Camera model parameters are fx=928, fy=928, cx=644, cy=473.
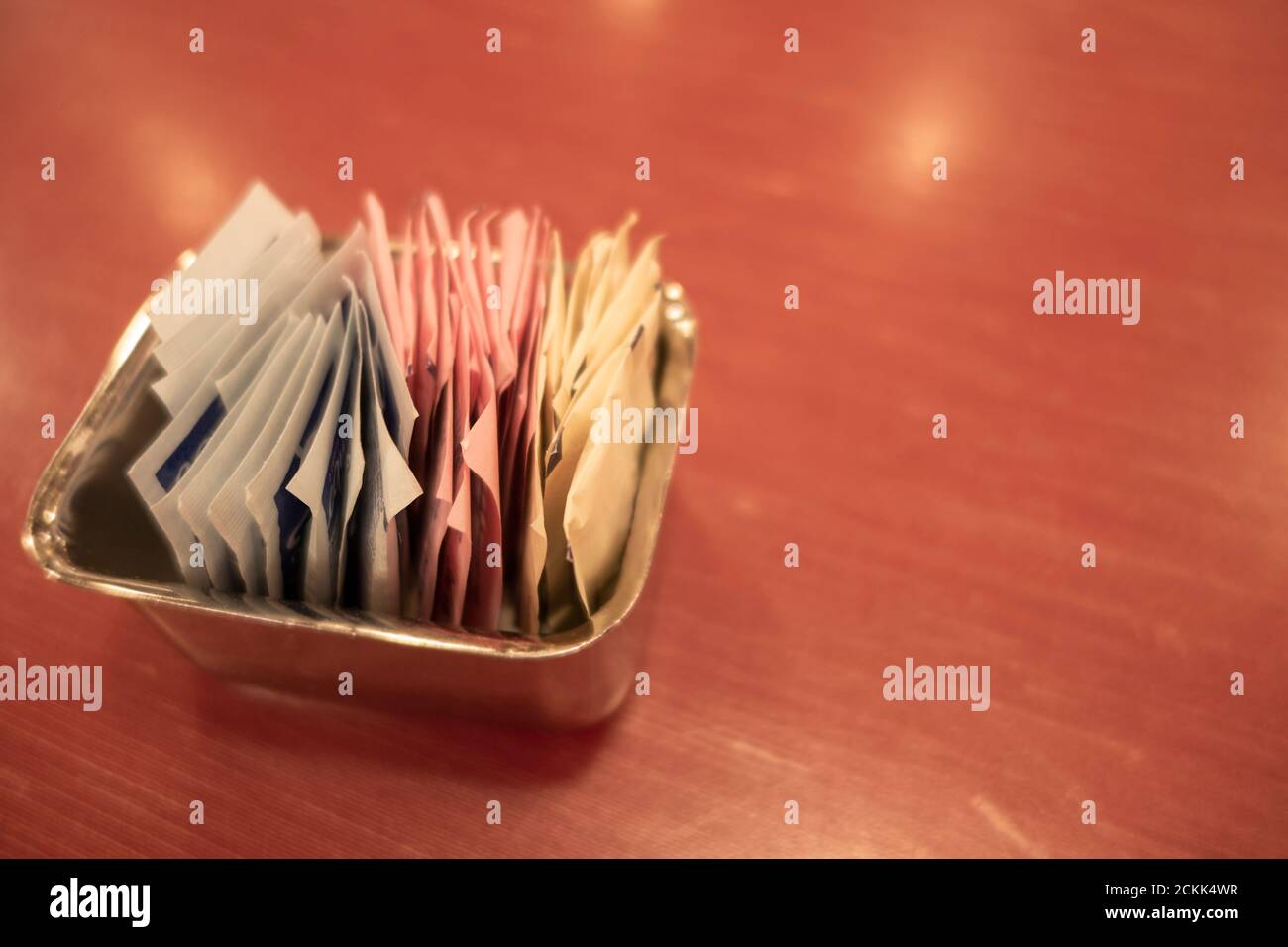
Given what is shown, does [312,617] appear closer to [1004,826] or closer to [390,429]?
[390,429]

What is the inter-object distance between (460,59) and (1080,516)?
78 cm

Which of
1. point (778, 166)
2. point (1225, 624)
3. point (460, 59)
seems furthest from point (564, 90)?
point (1225, 624)

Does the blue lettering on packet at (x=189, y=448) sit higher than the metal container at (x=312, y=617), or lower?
higher

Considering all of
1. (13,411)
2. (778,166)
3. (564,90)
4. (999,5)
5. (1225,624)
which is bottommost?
(1225,624)

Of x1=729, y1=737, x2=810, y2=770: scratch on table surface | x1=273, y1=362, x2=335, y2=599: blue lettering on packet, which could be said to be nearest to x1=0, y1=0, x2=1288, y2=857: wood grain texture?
x1=729, y1=737, x2=810, y2=770: scratch on table surface

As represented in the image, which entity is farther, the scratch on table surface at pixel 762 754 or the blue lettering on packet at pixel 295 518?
the scratch on table surface at pixel 762 754

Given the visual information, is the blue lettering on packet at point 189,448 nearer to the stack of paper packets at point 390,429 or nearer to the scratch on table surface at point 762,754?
the stack of paper packets at point 390,429

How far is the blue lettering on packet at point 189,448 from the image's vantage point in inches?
18.7

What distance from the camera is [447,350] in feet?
1.60

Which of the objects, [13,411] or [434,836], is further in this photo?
[13,411]

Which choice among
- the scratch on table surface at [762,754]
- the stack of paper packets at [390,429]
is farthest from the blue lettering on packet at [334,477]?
the scratch on table surface at [762,754]

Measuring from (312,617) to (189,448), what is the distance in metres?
0.12

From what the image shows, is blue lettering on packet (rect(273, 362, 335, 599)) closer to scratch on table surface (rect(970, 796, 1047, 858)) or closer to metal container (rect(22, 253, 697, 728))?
metal container (rect(22, 253, 697, 728))
